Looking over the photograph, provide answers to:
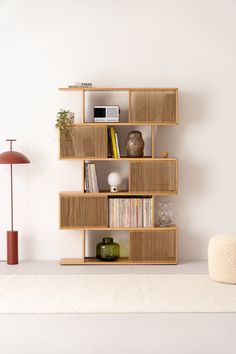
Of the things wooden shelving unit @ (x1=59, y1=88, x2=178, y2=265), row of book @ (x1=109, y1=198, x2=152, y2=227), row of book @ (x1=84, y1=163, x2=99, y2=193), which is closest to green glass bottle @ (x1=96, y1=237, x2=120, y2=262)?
wooden shelving unit @ (x1=59, y1=88, x2=178, y2=265)

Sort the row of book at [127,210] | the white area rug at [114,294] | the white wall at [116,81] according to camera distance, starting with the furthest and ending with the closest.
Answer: the white wall at [116,81] < the row of book at [127,210] < the white area rug at [114,294]

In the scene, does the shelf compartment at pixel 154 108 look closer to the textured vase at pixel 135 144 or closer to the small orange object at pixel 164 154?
the textured vase at pixel 135 144

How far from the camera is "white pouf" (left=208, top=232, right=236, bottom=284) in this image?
5617mm

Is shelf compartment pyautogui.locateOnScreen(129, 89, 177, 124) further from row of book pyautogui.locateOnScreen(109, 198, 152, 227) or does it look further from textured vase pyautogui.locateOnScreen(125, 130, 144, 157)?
row of book pyautogui.locateOnScreen(109, 198, 152, 227)

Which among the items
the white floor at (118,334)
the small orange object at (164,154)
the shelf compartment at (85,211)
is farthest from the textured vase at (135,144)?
the white floor at (118,334)

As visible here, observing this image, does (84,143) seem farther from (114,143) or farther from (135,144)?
(135,144)

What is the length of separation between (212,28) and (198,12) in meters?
0.22

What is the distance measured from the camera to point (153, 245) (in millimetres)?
6520

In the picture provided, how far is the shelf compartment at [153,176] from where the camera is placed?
6.49 metres

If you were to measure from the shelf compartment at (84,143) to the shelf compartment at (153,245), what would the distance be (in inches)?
35.7

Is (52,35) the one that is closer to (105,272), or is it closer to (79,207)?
(79,207)

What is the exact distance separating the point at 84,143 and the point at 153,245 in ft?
4.10

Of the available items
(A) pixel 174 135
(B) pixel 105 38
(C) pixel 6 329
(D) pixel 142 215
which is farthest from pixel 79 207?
(C) pixel 6 329

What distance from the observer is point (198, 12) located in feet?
22.1
